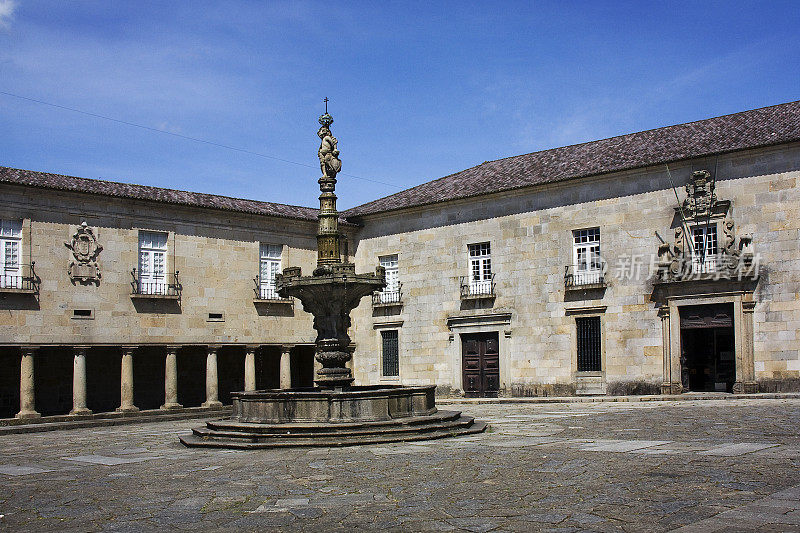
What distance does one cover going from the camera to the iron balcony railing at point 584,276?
24406mm

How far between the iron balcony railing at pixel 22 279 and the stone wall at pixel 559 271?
11.2m

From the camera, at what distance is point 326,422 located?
12875 mm

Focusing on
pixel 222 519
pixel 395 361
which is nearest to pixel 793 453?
pixel 222 519

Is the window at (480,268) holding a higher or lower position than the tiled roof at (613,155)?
lower

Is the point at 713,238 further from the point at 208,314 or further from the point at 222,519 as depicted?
the point at 222,519

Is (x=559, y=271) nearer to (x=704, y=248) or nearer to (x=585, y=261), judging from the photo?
(x=585, y=261)

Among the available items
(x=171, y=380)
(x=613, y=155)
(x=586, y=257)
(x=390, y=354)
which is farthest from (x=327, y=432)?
(x=390, y=354)

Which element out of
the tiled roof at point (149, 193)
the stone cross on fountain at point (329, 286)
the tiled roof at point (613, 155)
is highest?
the tiled roof at point (613, 155)

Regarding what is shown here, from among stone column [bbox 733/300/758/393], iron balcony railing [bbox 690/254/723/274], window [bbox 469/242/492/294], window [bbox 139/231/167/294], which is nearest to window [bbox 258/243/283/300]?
window [bbox 139/231/167/294]

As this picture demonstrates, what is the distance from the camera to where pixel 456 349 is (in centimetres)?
2733

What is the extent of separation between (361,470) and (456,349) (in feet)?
58.9

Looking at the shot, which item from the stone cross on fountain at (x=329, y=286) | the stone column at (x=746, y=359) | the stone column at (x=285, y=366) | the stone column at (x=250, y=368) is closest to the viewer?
the stone cross on fountain at (x=329, y=286)

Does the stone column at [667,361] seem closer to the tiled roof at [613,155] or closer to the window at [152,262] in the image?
the tiled roof at [613,155]

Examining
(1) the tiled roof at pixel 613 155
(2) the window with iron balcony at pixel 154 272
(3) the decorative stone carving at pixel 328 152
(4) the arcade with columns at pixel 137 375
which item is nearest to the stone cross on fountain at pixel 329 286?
(3) the decorative stone carving at pixel 328 152
